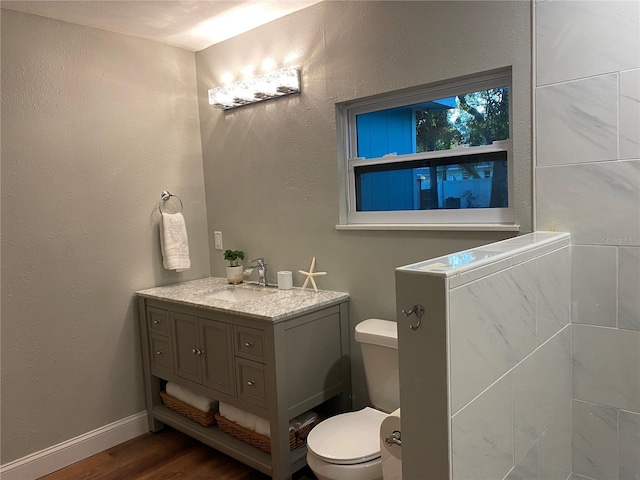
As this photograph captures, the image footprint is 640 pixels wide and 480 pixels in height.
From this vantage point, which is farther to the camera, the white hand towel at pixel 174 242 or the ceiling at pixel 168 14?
the white hand towel at pixel 174 242

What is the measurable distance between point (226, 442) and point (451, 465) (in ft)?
5.29

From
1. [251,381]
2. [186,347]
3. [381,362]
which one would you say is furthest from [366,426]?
[186,347]

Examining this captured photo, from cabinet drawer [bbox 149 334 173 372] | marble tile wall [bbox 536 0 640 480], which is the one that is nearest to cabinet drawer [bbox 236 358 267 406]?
cabinet drawer [bbox 149 334 173 372]

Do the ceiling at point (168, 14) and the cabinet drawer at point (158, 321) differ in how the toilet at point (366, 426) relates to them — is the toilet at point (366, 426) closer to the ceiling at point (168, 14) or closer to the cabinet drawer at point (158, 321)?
the cabinet drawer at point (158, 321)

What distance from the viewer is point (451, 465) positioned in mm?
1074

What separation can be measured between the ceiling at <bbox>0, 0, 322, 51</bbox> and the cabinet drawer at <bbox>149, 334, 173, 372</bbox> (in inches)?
68.2

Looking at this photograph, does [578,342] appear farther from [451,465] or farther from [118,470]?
[118,470]

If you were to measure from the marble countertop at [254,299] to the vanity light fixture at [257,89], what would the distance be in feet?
3.57

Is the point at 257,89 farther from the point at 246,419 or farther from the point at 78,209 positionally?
the point at 246,419

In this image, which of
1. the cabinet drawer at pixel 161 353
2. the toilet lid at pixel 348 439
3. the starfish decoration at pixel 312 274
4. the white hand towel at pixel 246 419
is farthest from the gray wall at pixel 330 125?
the cabinet drawer at pixel 161 353

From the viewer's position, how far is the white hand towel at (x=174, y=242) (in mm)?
2854

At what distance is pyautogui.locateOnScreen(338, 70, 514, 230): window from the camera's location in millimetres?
2043

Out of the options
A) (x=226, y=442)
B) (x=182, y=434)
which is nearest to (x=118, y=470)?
(x=182, y=434)

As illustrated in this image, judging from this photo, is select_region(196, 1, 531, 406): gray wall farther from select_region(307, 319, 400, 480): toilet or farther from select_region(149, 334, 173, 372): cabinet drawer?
select_region(149, 334, 173, 372): cabinet drawer
